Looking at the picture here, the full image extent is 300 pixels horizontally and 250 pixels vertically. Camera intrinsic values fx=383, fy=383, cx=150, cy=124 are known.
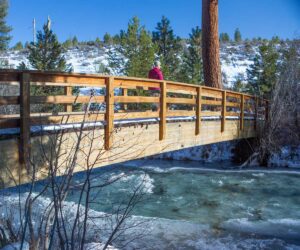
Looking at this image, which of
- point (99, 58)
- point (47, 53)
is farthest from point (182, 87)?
point (99, 58)

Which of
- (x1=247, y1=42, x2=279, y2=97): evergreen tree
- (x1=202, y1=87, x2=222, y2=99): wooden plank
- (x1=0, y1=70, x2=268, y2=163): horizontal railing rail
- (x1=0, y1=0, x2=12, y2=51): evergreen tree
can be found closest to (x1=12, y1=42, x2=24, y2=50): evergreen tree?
(x1=0, y1=0, x2=12, y2=51): evergreen tree

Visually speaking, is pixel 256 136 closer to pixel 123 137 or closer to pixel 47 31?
pixel 123 137

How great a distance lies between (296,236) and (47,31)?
53.6ft

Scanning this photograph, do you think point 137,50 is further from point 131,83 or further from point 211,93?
point 131,83

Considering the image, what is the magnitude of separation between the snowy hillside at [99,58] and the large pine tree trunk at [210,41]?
74.6 ft

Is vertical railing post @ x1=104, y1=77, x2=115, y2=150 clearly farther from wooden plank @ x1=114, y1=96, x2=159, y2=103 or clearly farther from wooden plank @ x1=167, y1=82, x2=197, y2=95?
wooden plank @ x1=167, y1=82, x2=197, y2=95

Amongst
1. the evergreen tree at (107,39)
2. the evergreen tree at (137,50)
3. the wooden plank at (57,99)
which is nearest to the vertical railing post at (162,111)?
the wooden plank at (57,99)

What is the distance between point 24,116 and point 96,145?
147 cm

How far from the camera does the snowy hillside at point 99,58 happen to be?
39.1m

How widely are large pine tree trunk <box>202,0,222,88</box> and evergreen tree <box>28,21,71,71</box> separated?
27.7 feet

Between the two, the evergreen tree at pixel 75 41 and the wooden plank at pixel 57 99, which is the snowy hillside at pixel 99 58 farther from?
the wooden plank at pixel 57 99

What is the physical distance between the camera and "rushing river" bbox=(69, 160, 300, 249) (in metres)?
6.72

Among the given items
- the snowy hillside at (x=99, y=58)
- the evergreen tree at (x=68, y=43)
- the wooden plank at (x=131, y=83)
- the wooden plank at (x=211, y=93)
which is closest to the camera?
the wooden plank at (x=131, y=83)

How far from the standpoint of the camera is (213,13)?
12.5 metres
